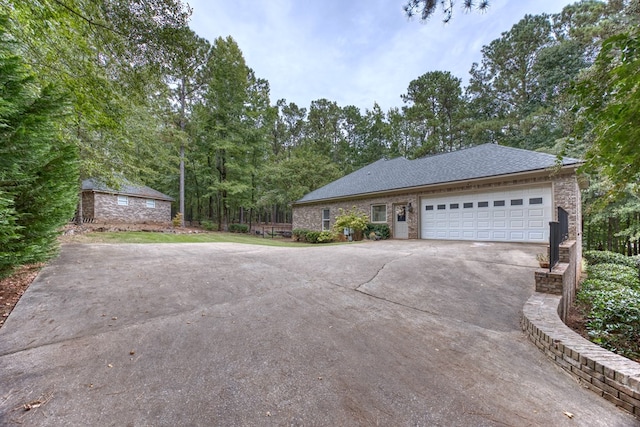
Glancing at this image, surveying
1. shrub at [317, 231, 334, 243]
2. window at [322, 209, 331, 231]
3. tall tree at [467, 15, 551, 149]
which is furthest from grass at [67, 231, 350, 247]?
tall tree at [467, 15, 551, 149]

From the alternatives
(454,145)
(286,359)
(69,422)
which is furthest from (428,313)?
(454,145)

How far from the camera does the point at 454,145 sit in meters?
26.4

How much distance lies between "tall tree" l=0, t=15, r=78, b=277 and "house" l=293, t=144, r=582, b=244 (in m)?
10.3

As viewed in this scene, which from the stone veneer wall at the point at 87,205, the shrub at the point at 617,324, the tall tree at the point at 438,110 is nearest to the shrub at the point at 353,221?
the shrub at the point at 617,324

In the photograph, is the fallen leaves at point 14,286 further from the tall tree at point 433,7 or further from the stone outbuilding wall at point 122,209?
the stone outbuilding wall at point 122,209

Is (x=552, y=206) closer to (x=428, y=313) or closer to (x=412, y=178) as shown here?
(x=412, y=178)

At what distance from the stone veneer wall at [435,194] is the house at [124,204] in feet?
34.6

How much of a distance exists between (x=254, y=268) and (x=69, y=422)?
13.7 feet

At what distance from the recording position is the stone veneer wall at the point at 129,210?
1675 centimetres

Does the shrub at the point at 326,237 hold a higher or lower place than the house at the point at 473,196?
lower

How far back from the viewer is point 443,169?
12398 mm

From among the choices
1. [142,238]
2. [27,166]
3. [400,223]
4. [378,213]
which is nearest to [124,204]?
[142,238]

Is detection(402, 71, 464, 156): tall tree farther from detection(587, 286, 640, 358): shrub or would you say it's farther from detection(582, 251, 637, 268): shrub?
detection(587, 286, 640, 358): shrub

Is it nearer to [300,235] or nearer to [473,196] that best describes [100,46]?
[473,196]
